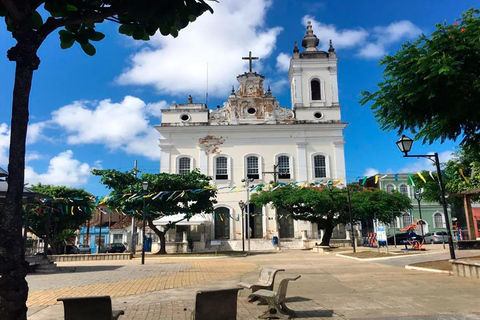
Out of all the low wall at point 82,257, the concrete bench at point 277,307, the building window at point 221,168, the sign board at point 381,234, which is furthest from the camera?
the building window at point 221,168

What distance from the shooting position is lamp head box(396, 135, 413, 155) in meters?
11.4

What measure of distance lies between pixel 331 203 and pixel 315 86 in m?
16.5

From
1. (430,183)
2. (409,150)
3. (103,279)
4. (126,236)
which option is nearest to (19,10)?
(103,279)

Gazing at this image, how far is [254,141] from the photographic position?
36875 mm

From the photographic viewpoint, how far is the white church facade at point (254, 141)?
3578 cm

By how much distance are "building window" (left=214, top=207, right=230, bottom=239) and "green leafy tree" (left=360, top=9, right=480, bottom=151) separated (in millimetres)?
24973

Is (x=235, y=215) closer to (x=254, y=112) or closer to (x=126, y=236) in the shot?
(x=254, y=112)

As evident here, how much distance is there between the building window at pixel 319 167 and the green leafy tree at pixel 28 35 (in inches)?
1311

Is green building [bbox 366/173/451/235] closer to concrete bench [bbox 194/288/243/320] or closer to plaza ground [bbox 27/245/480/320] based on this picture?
plaza ground [bbox 27/245/480/320]

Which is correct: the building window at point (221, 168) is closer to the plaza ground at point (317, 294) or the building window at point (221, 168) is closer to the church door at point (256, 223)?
the church door at point (256, 223)

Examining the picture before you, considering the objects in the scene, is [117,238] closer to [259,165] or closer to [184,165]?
[184,165]

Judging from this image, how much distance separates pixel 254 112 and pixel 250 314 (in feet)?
105

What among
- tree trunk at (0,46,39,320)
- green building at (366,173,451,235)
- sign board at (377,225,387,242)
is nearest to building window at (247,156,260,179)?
sign board at (377,225,387,242)

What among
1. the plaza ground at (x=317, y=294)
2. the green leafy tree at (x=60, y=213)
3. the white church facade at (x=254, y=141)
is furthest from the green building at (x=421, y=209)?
the plaza ground at (x=317, y=294)
